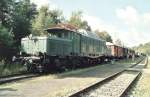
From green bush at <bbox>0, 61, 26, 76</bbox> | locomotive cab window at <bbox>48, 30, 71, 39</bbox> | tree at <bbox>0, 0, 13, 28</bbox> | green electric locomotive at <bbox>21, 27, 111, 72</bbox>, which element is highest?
tree at <bbox>0, 0, 13, 28</bbox>

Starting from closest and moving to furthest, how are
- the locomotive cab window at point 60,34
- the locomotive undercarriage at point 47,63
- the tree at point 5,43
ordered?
1. the locomotive undercarriage at point 47,63
2. the tree at point 5,43
3. the locomotive cab window at point 60,34

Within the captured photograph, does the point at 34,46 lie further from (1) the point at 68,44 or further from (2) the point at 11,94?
(2) the point at 11,94

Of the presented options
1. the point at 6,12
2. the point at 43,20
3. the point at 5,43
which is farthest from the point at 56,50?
the point at 43,20

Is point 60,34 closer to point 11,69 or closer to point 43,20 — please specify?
point 11,69

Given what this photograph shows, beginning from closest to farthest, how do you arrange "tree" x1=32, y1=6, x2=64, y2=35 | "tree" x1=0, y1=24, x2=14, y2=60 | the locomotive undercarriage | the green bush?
the locomotive undercarriage
the green bush
"tree" x1=0, y1=24, x2=14, y2=60
"tree" x1=32, y1=6, x2=64, y2=35

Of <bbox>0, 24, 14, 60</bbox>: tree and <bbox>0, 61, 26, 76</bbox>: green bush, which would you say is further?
<bbox>0, 24, 14, 60</bbox>: tree

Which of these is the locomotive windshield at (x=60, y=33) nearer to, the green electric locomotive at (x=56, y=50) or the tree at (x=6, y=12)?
the green electric locomotive at (x=56, y=50)

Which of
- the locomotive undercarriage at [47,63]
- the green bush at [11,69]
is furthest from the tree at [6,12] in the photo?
the locomotive undercarriage at [47,63]

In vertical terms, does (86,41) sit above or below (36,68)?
above

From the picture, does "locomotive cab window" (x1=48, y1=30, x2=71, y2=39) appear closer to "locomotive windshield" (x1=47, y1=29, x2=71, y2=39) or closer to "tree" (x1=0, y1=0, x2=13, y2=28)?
"locomotive windshield" (x1=47, y1=29, x2=71, y2=39)

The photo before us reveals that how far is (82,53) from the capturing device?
31500 mm

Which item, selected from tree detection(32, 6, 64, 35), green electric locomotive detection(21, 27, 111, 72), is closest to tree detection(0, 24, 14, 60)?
green electric locomotive detection(21, 27, 111, 72)

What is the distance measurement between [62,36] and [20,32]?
21.3ft

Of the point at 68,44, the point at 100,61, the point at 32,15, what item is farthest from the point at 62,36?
the point at 32,15
